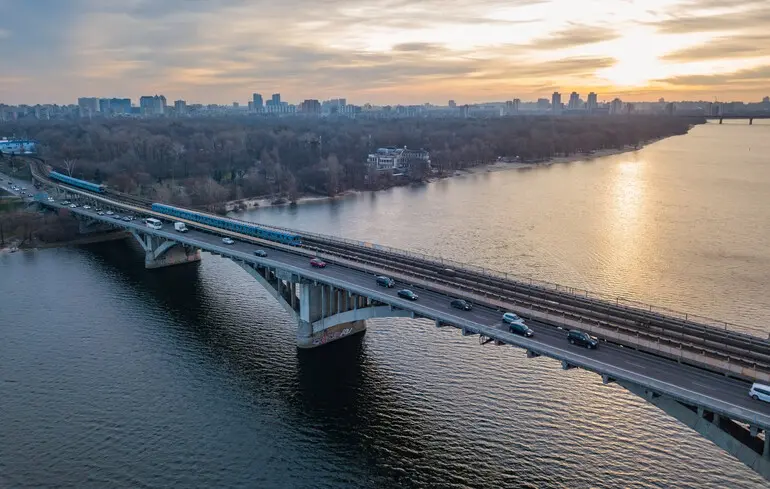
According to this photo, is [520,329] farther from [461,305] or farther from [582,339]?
[461,305]

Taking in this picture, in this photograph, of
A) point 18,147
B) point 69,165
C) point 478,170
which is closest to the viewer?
point 69,165

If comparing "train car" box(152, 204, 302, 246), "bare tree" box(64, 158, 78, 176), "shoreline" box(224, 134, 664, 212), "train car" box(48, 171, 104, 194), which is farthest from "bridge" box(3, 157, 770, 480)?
"bare tree" box(64, 158, 78, 176)

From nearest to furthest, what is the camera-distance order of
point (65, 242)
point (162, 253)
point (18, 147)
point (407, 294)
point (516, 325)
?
point (516, 325) → point (407, 294) → point (162, 253) → point (65, 242) → point (18, 147)

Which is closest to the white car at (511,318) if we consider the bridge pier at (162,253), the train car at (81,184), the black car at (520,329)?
the black car at (520,329)

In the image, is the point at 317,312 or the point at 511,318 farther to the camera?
the point at 317,312

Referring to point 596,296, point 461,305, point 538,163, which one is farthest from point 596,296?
point 538,163

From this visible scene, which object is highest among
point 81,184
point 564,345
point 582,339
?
point 81,184

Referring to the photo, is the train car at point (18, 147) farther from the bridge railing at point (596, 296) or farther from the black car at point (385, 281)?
the black car at point (385, 281)

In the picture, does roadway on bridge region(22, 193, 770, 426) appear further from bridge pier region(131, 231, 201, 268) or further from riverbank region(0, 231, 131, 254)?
riverbank region(0, 231, 131, 254)
